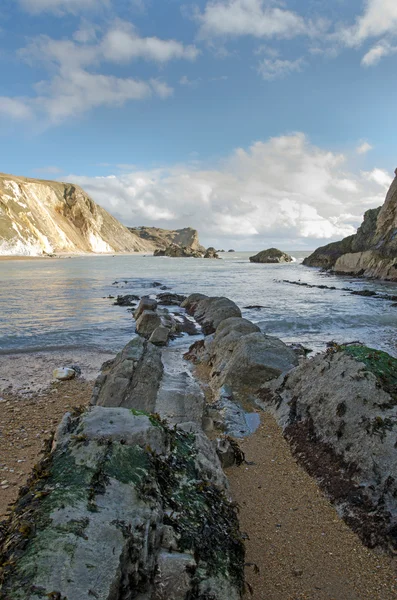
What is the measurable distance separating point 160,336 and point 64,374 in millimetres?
4380

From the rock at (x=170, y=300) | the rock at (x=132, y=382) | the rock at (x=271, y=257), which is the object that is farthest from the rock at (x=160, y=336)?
the rock at (x=271, y=257)

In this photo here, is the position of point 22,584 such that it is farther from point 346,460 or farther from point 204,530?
point 346,460

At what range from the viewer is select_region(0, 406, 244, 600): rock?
2.14 m

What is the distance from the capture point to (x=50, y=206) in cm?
12450

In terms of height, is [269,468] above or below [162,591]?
below

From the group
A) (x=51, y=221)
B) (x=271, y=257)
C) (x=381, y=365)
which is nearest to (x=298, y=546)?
(x=381, y=365)

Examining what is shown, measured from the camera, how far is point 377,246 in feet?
158

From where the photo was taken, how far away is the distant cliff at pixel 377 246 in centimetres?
4366

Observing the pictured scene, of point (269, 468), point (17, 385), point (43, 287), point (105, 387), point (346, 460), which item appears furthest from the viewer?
point (43, 287)

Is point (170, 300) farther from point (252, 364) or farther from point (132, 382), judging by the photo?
point (132, 382)

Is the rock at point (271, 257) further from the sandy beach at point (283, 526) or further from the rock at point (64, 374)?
the sandy beach at point (283, 526)

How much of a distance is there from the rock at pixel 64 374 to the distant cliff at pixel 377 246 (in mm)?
40561

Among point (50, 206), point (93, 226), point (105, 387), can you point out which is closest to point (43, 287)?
point (105, 387)

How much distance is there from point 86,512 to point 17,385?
24.1 ft
